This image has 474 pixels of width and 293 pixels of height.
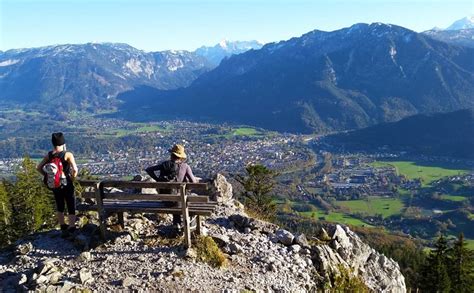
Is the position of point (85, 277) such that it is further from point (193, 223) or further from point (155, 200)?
point (193, 223)

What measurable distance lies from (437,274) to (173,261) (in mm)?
29806

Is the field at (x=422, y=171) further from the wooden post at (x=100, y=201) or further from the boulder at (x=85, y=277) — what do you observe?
the boulder at (x=85, y=277)

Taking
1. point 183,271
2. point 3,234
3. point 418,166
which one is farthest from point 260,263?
point 418,166

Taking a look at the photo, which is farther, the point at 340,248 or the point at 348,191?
the point at 348,191

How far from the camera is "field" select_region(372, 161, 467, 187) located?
535 feet

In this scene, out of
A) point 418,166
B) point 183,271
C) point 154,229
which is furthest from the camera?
point 418,166

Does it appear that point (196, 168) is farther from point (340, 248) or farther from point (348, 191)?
point (340, 248)

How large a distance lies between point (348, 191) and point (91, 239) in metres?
139

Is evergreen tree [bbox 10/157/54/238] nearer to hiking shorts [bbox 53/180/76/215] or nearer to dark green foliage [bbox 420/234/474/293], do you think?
hiking shorts [bbox 53/180/76/215]

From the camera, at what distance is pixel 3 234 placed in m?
33.4

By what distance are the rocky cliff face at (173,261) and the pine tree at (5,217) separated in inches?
→ 787

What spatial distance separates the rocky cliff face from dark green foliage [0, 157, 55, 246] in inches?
819

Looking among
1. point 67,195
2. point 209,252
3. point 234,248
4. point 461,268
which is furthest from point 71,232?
point 461,268

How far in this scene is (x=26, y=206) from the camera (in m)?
36.5
